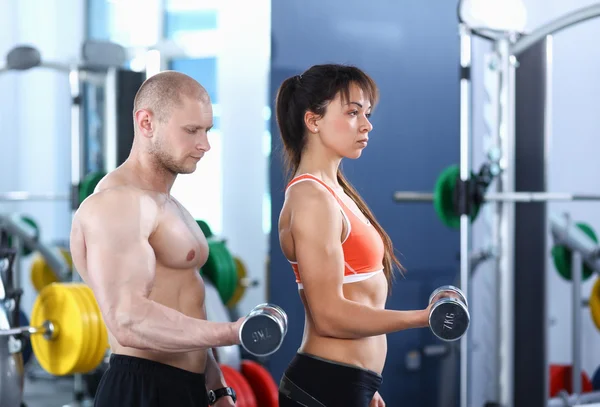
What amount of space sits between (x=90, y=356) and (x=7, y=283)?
407 millimetres

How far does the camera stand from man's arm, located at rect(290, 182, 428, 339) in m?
1.41

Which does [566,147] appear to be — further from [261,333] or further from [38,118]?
[38,118]

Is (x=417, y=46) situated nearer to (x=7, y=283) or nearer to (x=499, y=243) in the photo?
(x=499, y=243)

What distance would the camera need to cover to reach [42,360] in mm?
3025

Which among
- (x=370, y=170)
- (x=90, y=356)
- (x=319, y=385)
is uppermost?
(x=370, y=170)

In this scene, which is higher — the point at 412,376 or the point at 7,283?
the point at 7,283

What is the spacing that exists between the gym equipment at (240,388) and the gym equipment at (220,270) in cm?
54

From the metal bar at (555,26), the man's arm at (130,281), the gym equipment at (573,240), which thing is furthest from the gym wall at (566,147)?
the man's arm at (130,281)

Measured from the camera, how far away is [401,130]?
3.69 m

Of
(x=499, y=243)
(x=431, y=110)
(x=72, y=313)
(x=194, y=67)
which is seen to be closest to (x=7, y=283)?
(x=72, y=313)

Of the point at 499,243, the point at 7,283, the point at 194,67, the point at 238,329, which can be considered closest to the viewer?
the point at 238,329


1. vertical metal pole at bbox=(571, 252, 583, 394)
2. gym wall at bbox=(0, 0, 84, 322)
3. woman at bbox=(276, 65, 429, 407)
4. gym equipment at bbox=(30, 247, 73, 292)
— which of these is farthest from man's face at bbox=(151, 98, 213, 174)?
gym wall at bbox=(0, 0, 84, 322)

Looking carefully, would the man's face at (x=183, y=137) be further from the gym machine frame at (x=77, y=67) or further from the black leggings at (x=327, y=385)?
the gym machine frame at (x=77, y=67)

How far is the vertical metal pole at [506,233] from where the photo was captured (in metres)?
2.96
